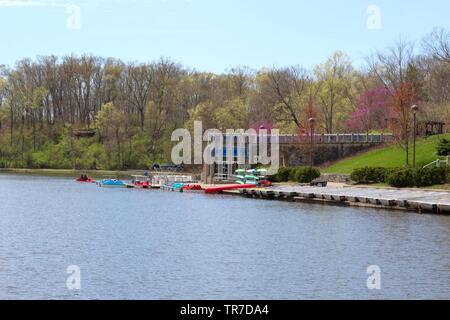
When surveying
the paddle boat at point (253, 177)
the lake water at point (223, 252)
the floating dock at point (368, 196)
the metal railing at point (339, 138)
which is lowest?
the lake water at point (223, 252)

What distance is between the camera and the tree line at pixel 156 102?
112625 millimetres

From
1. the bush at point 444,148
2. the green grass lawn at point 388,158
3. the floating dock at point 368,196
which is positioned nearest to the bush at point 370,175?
the floating dock at point 368,196

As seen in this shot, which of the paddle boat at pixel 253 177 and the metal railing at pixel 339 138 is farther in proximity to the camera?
the metal railing at pixel 339 138

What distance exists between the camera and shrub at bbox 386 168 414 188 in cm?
6912

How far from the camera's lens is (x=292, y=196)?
242 feet

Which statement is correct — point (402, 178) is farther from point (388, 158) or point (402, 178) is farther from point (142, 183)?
point (142, 183)

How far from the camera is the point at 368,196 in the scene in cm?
6353

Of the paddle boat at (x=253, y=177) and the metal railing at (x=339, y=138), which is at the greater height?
the metal railing at (x=339, y=138)

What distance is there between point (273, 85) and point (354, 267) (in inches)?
3612

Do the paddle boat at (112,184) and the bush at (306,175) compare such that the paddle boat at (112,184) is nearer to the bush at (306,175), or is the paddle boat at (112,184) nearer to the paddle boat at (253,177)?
the paddle boat at (253,177)

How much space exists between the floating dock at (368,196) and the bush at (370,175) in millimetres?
2976

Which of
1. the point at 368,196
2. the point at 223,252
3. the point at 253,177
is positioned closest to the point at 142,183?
the point at 253,177

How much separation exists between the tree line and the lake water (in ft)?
156

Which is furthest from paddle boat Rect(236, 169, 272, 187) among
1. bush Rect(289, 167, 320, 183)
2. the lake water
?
the lake water
